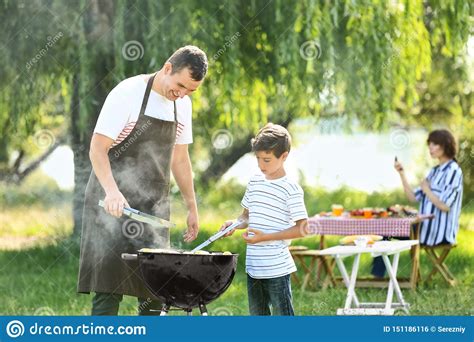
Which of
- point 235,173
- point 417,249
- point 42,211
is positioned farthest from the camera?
point 235,173

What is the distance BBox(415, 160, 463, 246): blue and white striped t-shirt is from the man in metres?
2.88

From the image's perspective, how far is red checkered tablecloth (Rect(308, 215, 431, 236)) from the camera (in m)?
7.50

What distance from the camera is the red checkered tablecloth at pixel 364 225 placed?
7504 mm

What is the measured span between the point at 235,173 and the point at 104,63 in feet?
16.2

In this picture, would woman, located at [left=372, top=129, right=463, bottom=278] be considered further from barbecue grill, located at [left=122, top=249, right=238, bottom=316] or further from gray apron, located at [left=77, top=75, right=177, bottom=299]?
barbecue grill, located at [left=122, top=249, right=238, bottom=316]

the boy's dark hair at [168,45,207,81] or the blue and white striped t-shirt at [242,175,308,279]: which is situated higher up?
the boy's dark hair at [168,45,207,81]

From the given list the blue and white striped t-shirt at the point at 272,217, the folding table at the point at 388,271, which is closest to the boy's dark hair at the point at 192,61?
the blue and white striped t-shirt at the point at 272,217

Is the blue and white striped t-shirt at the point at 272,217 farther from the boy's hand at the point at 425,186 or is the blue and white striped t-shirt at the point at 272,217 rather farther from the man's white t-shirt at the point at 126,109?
the boy's hand at the point at 425,186

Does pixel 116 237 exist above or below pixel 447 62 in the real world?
below

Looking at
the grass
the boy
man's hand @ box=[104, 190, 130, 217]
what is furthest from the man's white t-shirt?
the grass

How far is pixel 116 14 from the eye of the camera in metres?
7.88

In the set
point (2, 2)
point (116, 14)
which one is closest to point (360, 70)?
point (116, 14)

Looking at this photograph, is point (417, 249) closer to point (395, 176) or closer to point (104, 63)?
point (104, 63)

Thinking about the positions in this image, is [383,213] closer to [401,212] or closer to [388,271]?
[401,212]
